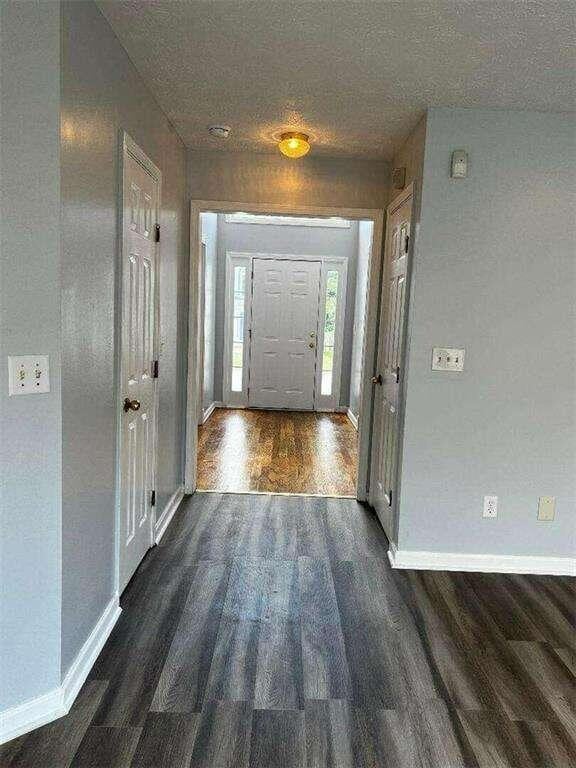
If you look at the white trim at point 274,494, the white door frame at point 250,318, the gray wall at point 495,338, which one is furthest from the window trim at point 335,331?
the gray wall at point 495,338

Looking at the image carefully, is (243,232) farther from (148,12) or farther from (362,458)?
(148,12)

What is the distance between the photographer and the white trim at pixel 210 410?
609cm

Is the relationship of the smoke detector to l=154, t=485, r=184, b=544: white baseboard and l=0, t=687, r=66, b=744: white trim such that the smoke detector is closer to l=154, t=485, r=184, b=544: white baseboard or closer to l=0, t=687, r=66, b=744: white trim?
l=154, t=485, r=184, b=544: white baseboard

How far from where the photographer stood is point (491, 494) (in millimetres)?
2766

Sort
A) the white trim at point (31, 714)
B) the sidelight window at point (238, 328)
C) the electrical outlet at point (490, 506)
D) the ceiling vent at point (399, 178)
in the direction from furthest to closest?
the sidelight window at point (238, 328) → the ceiling vent at point (399, 178) → the electrical outlet at point (490, 506) → the white trim at point (31, 714)

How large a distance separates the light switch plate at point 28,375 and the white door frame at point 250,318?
214 inches

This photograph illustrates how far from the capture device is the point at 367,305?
3.70m

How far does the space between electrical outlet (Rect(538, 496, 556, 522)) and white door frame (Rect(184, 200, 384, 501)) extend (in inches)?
49.3

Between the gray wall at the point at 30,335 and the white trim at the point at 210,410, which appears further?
the white trim at the point at 210,410

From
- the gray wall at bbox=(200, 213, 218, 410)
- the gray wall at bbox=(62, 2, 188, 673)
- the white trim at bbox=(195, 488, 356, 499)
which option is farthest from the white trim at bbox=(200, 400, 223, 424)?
the gray wall at bbox=(62, 2, 188, 673)

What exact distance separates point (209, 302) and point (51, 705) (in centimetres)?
521

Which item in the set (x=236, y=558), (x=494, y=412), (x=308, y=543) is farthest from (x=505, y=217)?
(x=236, y=558)

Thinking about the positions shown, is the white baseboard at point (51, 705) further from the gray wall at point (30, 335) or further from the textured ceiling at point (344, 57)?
the textured ceiling at point (344, 57)

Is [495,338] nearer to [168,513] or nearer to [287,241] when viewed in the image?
[168,513]
